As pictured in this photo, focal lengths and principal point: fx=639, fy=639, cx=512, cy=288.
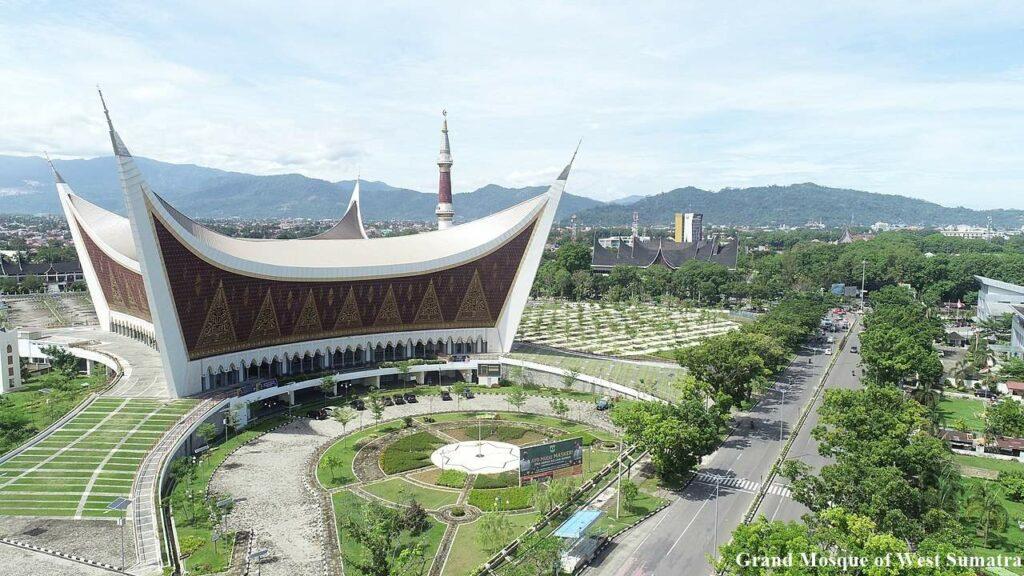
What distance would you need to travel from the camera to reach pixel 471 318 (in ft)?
153

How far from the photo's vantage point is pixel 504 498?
25625 mm

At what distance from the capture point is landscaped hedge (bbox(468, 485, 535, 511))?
25062 mm

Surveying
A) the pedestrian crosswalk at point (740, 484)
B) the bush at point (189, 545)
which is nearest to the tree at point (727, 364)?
the pedestrian crosswalk at point (740, 484)

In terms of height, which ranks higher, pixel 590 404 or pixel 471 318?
pixel 471 318

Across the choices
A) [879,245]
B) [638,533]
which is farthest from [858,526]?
[879,245]

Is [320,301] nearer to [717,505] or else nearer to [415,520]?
[415,520]

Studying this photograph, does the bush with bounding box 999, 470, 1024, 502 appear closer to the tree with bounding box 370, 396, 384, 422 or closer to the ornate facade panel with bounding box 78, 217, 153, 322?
the tree with bounding box 370, 396, 384, 422

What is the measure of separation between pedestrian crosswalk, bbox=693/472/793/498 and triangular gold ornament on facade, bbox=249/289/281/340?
1039 inches

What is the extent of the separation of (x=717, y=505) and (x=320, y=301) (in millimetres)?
27318

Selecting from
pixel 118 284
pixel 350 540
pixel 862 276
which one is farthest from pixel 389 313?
pixel 862 276

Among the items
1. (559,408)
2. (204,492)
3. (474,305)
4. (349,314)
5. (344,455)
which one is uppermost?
(474,305)

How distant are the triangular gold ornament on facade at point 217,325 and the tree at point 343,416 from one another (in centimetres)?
830

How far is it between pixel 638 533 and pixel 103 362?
36408 mm

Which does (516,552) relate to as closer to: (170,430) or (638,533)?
(638,533)
